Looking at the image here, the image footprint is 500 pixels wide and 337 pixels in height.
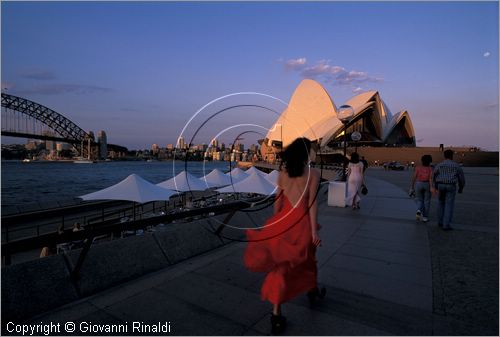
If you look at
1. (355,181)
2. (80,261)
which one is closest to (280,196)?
(80,261)

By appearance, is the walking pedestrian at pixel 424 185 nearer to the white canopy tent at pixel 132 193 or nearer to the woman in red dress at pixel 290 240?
the woman in red dress at pixel 290 240

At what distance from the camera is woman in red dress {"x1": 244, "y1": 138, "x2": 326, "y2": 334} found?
9.98 feet

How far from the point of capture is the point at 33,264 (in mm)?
3568

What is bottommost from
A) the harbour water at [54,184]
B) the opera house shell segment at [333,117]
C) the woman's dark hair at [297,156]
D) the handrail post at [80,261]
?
the harbour water at [54,184]

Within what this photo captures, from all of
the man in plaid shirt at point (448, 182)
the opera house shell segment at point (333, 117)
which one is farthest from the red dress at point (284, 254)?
the opera house shell segment at point (333, 117)

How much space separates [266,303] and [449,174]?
6.25 meters

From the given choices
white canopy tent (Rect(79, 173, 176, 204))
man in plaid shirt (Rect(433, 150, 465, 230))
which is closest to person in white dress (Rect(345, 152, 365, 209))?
man in plaid shirt (Rect(433, 150, 465, 230))

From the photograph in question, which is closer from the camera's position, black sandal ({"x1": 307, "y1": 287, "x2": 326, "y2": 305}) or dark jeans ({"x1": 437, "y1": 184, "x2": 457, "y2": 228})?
black sandal ({"x1": 307, "y1": 287, "x2": 326, "y2": 305})

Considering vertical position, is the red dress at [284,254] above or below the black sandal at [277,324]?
above

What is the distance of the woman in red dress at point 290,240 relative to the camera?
3041mm

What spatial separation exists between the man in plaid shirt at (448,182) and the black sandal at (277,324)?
638 cm

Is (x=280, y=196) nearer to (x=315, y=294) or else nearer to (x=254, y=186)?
(x=315, y=294)

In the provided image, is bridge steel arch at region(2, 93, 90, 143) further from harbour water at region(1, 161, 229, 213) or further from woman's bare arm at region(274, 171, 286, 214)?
woman's bare arm at region(274, 171, 286, 214)

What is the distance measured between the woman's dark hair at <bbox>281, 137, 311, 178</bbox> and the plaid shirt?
5.84m
